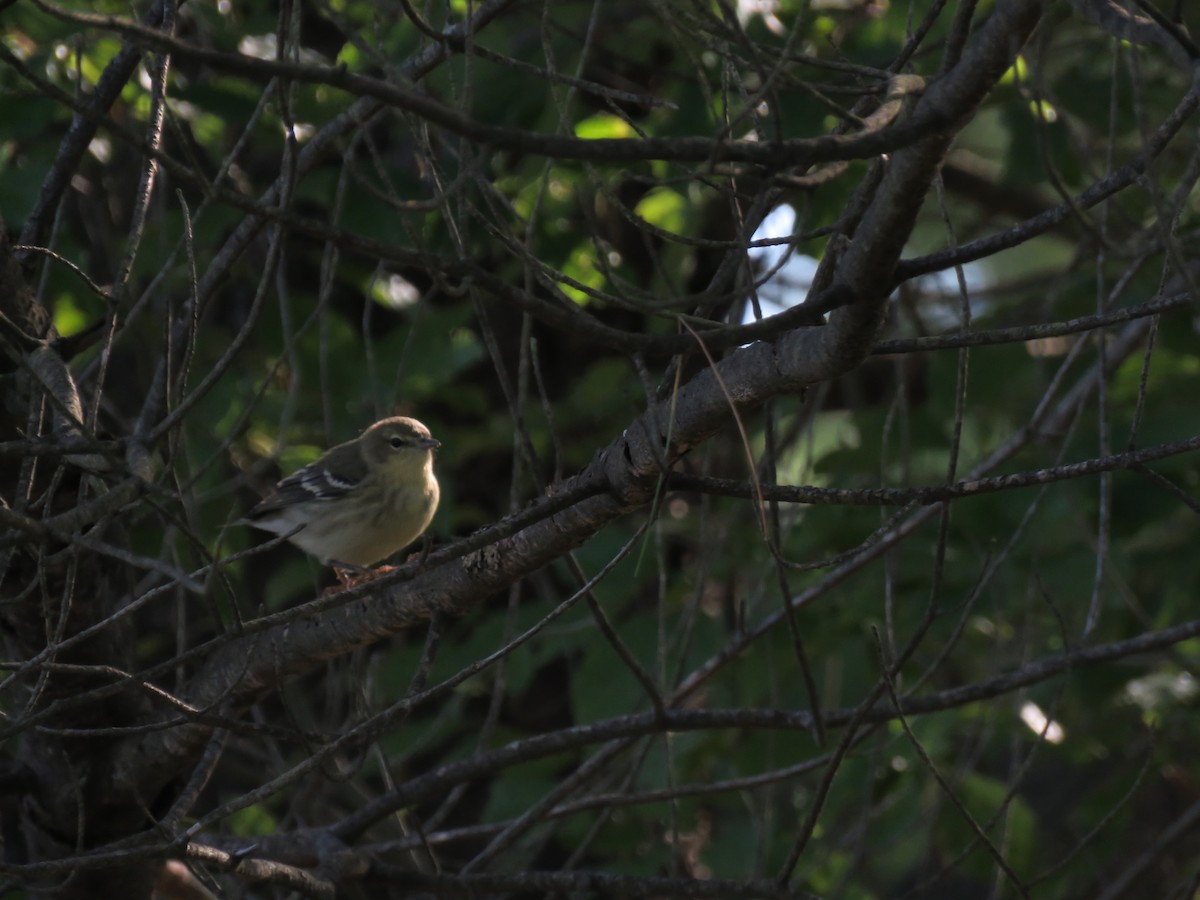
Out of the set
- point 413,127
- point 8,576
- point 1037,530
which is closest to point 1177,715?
point 1037,530

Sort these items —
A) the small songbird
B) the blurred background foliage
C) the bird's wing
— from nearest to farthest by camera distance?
the blurred background foliage → the small songbird → the bird's wing

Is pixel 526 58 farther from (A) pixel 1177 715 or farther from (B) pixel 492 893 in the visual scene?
(A) pixel 1177 715

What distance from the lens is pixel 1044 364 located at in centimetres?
504

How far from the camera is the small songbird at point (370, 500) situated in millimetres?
5816

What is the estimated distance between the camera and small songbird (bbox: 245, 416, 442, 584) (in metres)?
5.82

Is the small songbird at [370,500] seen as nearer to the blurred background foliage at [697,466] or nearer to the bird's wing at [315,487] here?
the bird's wing at [315,487]

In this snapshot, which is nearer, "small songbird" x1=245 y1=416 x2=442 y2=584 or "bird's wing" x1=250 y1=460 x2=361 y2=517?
"small songbird" x1=245 y1=416 x2=442 y2=584

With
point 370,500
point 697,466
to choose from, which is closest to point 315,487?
point 370,500

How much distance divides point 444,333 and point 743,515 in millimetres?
1434

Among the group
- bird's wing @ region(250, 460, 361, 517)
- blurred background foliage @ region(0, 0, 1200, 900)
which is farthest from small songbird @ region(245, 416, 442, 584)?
blurred background foliage @ region(0, 0, 1200, 900)

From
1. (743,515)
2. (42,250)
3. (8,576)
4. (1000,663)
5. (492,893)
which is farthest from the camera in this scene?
(743,515)

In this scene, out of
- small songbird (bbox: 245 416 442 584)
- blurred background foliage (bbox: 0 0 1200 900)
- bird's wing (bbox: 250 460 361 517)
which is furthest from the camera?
bird's wing (bbox: 250 460 361 517)

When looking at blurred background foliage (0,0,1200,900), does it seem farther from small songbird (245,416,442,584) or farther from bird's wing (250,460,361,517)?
bird's wing (250,460,361,517)

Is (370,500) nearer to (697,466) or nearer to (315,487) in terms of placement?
(315,487)
